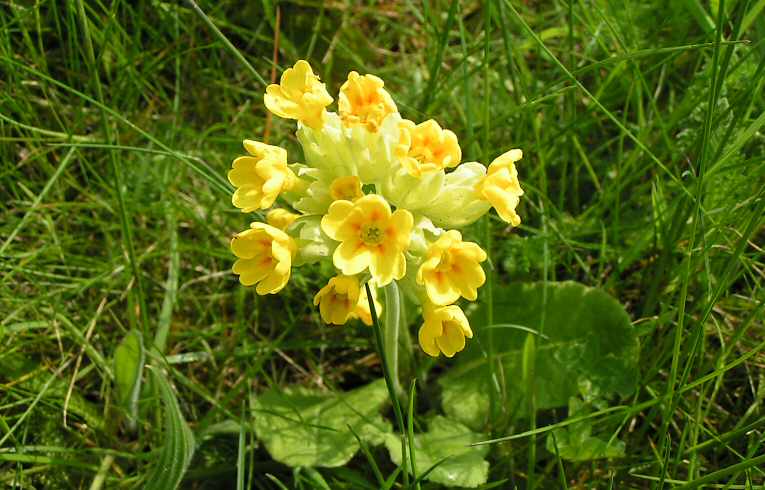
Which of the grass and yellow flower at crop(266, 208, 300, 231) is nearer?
yellow flower at crop(266, 208, 300, 231)

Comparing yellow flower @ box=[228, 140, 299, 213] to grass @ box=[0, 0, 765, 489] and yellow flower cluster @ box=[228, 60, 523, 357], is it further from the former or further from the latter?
grass @ box=[0, 0, 765, 489]

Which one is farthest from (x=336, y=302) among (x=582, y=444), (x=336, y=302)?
(x=582, y=444)

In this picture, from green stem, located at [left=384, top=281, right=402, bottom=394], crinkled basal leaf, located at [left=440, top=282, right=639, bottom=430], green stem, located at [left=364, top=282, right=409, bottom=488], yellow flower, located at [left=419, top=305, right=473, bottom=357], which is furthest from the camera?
crinkled basal leaf, located at [left=440, top=282, right=639, bottom=430]

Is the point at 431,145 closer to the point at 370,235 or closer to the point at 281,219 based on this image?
the point at 370,235

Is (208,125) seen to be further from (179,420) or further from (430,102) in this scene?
(179,420)

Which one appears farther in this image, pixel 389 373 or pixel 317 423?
pixel 317 423

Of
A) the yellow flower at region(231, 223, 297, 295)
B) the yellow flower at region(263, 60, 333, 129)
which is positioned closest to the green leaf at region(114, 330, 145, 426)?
the yellow flower at region(231, 223, 297, 295)

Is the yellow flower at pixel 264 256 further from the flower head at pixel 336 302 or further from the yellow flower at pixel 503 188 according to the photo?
the yellow flower at pixel 503 188
